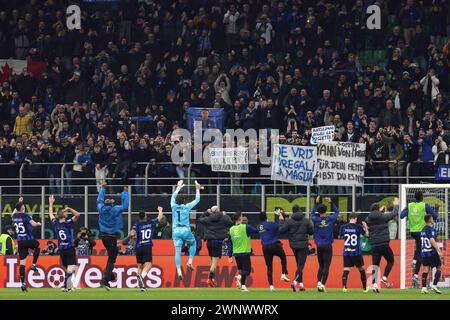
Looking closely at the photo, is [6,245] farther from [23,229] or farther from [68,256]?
[68,256]

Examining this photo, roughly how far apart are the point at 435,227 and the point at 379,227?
3.14 m

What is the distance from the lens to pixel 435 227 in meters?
38.3

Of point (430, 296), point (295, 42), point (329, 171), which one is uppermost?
point (295, 42)

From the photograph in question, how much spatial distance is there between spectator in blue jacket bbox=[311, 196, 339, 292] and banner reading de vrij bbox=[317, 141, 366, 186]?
8.35ft

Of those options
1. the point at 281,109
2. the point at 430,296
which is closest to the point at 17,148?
the point at 281,109

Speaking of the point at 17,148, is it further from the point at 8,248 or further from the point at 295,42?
the point at 295,42

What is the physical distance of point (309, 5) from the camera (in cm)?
4738

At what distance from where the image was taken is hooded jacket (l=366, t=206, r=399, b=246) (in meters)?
35.7

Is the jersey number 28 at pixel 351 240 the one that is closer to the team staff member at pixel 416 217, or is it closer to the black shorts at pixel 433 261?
the team staff member at pixel 416 217

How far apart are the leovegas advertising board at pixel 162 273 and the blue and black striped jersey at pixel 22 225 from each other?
3.83 metres

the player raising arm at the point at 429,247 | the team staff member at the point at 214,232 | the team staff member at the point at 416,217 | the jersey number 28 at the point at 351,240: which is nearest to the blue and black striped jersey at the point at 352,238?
the jersey number 28 at the point at 351,240

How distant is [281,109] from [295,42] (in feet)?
11.5

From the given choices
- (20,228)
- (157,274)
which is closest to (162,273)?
(157,274)

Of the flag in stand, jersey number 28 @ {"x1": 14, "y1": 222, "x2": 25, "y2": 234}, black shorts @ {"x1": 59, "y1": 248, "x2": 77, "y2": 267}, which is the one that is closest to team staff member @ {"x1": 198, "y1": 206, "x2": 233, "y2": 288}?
black shorts @ {"x1": 59, "y1": 248, "x2": 77, "y2": 267}
